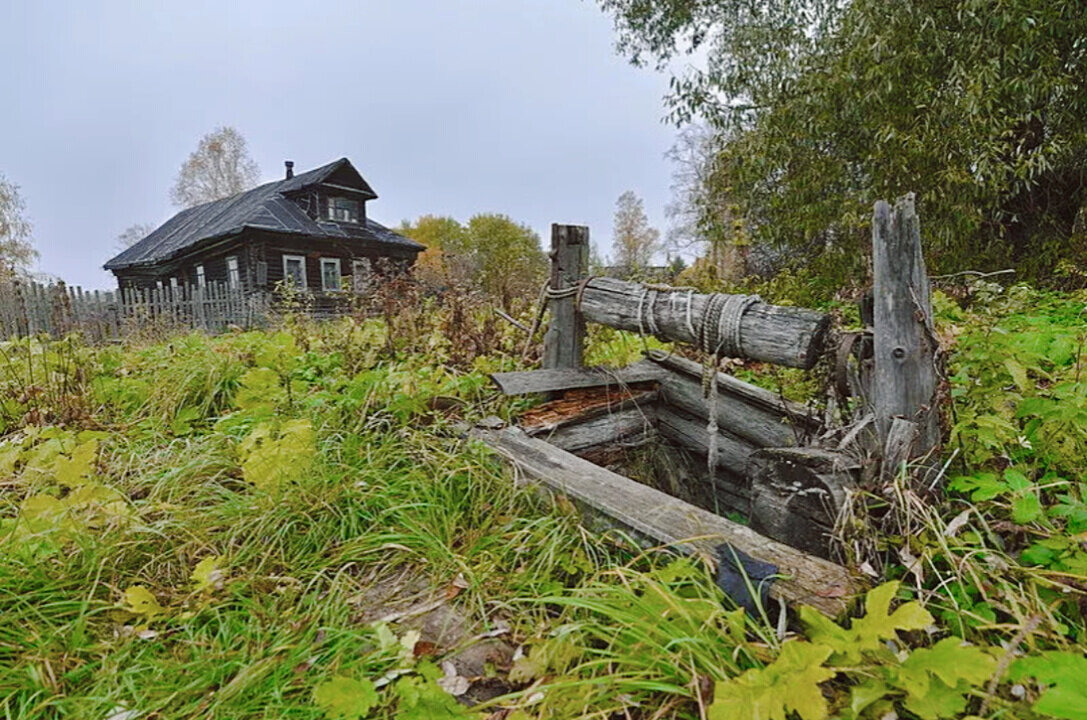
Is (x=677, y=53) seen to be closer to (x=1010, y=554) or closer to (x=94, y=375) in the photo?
(x=94, y=375)

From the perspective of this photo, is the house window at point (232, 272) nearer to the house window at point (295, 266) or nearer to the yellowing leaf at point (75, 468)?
the house window at point (295, 266)

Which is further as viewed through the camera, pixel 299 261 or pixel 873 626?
pixel 299 261

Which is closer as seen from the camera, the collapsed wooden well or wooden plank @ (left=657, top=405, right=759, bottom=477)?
the collapsed wooden well

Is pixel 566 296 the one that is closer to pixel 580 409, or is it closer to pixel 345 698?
pixel 580 409

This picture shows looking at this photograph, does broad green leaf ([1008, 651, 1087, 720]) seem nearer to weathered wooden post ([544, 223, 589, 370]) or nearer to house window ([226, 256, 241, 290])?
weathered wooden post ([544, 223, 589, 370])

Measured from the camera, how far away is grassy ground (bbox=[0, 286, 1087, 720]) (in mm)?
1048

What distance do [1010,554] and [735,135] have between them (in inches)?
338

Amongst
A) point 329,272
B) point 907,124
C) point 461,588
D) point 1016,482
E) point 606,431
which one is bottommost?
point 461,588

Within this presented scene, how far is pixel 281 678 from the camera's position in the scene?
4.27 ft

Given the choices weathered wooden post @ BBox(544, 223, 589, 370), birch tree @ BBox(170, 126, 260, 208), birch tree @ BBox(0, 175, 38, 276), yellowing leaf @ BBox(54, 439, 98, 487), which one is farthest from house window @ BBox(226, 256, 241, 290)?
weathered wooden post @ BBox(544, 223, 589, 370)

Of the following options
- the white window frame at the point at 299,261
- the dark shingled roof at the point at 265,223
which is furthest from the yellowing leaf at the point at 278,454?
the white window frame at the point at 299,261

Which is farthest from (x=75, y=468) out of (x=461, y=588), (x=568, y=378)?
(x=568, y=378)

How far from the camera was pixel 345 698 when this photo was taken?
1.15 metres

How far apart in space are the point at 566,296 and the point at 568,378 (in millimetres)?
409
